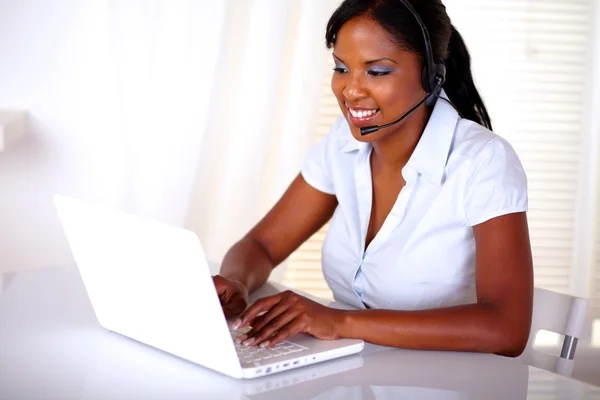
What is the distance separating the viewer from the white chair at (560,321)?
154cm

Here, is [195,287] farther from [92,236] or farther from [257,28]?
[257,28]

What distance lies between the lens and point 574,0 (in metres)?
2.84

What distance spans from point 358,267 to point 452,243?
19cm

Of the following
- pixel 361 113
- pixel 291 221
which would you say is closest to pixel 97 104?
pixel 291 221

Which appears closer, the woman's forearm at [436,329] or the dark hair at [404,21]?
the woman's forearm at [436,329]

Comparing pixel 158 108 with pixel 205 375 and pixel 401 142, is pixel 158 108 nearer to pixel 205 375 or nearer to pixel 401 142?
pixel 401 142

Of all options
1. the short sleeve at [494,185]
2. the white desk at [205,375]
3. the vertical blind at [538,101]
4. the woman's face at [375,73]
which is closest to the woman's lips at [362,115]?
the woman's face at [375,73]

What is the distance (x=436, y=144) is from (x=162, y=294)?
0.65 meters

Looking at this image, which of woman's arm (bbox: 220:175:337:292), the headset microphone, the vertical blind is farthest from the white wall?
the headset microphone

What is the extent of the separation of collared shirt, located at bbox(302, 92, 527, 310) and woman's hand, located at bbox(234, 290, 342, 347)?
0.99 ft

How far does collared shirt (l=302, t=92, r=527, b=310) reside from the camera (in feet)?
4.84

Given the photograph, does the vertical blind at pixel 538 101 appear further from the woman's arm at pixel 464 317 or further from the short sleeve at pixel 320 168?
the woman's arm at pixel 464 317

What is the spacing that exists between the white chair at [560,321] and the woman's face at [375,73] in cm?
44

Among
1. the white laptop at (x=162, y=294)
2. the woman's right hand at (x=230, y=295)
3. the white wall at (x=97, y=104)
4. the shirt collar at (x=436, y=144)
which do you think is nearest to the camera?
the white laptop at (x=162, y=294)
